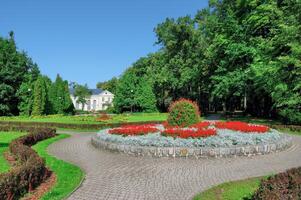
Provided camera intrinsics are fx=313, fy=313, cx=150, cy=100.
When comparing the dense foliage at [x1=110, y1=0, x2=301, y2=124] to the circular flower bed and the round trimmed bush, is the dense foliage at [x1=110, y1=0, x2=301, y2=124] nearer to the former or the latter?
the round trimmed bush

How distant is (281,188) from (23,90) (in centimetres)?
4671

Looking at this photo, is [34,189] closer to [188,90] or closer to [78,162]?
[78,162]

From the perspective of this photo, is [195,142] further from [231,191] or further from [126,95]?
[126,95]

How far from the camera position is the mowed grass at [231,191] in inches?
272

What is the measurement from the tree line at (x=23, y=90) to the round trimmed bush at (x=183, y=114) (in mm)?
32982

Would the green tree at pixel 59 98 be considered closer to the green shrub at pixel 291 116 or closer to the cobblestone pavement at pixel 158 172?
the green shrub at pixel 291 116

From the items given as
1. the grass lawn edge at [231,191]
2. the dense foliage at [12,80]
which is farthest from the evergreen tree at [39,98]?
the grass lawn edge at [231,191]

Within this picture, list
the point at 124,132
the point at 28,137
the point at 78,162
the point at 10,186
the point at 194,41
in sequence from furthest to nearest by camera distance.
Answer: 1. the point at 194,41
2. the point at 28,137
3. the point at 124,132
4. the point at 78,162
5. the point at 10,186

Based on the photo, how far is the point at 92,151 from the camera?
13.9m

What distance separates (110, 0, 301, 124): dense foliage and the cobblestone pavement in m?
13.0

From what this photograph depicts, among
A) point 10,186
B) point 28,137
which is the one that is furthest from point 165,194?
point 28,137

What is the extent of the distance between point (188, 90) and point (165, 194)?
162ft

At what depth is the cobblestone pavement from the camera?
24.5 feet

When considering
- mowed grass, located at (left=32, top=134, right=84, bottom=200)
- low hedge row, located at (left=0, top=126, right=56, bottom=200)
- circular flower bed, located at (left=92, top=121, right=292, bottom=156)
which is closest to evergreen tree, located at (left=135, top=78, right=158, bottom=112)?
circular flower bed, located at (left=92, top=121, right=292, bottom=156)
